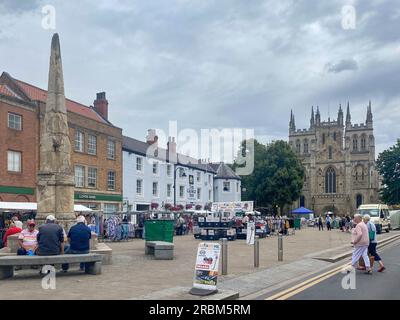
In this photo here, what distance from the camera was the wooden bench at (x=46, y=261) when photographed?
1181 centimetres

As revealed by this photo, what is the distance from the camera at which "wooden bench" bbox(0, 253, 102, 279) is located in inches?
465

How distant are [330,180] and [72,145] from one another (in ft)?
278

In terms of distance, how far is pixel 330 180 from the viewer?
370ft

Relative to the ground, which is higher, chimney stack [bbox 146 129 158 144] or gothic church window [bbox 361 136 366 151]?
gothic church window [bbox 361 136 366 151]

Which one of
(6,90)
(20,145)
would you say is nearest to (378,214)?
(20,145)

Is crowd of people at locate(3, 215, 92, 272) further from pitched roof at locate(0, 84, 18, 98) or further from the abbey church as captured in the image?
the abbey church

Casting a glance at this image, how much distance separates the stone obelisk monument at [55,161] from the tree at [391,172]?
6514 cm

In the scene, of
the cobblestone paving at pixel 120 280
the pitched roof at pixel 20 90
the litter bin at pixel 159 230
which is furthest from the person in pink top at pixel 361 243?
the pitched roof at pixel 20 90

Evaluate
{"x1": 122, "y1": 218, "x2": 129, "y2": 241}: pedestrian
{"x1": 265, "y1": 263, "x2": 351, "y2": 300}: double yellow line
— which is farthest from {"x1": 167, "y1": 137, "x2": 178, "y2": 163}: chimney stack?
{"x1": 265, "y1": 263, "x2": 351, "y2": 300}: double yellow line

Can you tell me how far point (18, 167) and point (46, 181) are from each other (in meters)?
19.9

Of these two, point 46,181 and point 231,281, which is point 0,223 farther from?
point 231,281

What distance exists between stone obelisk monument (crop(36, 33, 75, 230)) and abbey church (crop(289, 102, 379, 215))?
9701 centimetres

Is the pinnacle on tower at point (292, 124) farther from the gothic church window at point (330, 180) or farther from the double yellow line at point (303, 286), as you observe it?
the double yellow line at point (303, 286)
